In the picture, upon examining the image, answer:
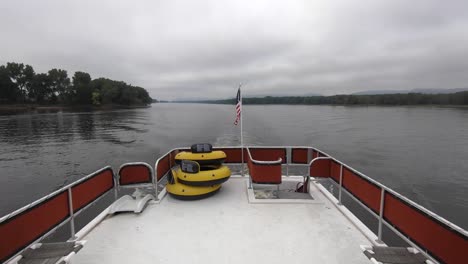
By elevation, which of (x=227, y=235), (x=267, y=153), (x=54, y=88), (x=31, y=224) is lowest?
(x=227, y=235)

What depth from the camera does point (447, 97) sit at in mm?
82562


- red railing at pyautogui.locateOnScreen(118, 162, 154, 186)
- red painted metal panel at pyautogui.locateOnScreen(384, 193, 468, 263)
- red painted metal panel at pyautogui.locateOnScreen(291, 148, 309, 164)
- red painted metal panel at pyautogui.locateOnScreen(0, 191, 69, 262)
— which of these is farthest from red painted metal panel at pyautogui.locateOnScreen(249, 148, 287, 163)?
red painted metal panel at pyautogui.locateOnScreen(0, 191, 69, 262)

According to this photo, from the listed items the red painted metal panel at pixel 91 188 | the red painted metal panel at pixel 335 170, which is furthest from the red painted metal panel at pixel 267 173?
the red painted metal panel at pixel 91 188

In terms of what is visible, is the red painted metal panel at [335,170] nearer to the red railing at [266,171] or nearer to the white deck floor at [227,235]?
the white deck floor at [227,235]

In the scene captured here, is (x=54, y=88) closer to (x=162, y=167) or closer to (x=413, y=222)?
(x=162, y=167)

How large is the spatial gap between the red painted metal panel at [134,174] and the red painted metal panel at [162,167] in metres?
0.22

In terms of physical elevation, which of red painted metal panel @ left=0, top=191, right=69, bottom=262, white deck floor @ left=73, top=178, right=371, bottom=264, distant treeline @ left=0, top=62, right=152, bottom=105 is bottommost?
white deck floor @ left=73, top=178, right=371, bottom=264

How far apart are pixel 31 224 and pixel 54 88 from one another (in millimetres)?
94716

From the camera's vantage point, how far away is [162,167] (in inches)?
214

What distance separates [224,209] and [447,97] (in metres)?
108

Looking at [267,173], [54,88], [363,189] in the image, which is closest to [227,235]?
[267,173]

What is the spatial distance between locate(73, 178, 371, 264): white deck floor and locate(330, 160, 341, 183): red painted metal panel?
23.0 inches

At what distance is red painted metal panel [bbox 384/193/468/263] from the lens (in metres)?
2.25

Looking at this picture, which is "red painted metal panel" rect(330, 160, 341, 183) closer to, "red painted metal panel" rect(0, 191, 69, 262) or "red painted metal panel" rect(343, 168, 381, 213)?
"red painted metal panel" rect(343, 168, 381, 213)
